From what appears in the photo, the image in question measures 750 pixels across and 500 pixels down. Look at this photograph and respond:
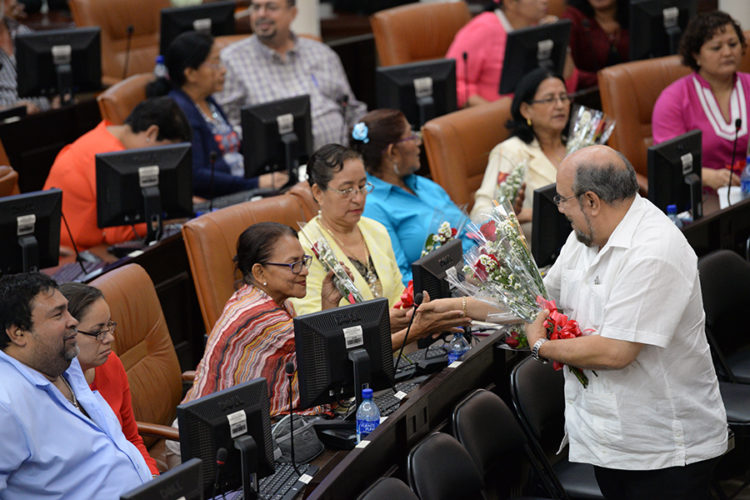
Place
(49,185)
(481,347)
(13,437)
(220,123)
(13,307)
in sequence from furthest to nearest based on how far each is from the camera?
(220,123), (49,185), (481,347), (13,307), (13,437)

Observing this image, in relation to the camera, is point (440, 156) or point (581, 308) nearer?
point (581, 308)

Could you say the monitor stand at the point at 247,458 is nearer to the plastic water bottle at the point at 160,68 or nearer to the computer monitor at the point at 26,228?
the computer monitor at the point at 26,228

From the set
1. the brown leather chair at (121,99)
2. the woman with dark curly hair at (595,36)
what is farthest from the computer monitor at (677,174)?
the brown leather chair at (121,99)

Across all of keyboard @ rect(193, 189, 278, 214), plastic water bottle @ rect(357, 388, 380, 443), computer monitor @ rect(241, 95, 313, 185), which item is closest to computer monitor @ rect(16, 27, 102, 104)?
keyboard @ rect(193, 189, 278, 214)

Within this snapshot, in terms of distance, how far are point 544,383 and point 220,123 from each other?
9.56 ft

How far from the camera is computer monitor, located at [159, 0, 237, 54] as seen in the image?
240 inches

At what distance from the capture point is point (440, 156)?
4.79 meters

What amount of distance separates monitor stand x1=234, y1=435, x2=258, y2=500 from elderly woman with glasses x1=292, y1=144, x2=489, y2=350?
104cm

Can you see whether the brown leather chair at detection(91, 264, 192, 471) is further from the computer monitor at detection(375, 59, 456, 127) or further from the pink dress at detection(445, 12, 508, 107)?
the pink dress at detection(445, 12, 508, 107)

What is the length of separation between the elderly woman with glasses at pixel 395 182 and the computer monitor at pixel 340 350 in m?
1.26

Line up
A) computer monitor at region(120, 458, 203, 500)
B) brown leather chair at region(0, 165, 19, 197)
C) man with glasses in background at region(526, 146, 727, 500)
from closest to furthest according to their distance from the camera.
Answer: computer monitor at region(120, 458, 203, 500) < man with glasses in background at region(526, 146, 727, 500) < brown leather chair at region(0, 165, 19, 197)

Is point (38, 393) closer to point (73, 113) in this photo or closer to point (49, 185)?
point (49, 185)

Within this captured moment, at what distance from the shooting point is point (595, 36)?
6.64 m

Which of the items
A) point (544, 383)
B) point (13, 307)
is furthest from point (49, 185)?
point (544, 383)
